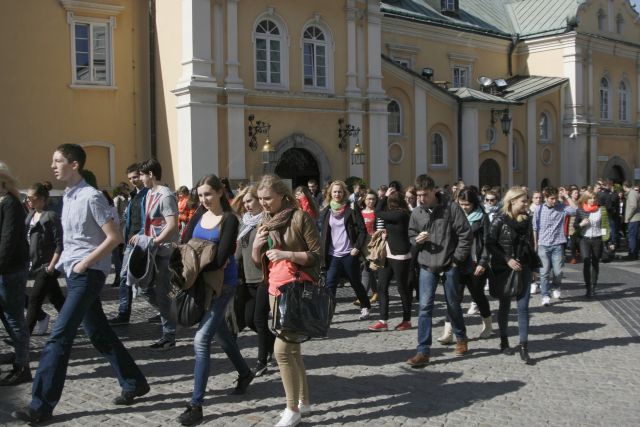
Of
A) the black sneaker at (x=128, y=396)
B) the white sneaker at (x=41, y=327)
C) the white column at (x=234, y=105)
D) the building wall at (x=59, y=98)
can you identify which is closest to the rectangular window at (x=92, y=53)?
the building wall at (x=59, y=98)

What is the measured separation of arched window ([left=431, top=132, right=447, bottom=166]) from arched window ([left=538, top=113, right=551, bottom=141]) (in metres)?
6.57

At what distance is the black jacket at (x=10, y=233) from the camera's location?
21.9ft

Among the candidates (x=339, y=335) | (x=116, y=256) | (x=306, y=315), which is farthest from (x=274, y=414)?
(x=116, y=256)

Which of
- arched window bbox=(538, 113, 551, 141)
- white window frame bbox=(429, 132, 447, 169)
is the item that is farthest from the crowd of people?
arched window bbox=(538, 113, 551, 141)

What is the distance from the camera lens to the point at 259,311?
7.27m

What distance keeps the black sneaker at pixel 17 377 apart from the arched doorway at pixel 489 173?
23.5m

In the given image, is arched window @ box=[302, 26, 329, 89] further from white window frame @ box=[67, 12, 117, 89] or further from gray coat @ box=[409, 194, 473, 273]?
gray coat @ box=[409, 194, 473, 273]

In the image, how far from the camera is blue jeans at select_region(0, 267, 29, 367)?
6.79 metres

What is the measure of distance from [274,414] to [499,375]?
2.49 meters

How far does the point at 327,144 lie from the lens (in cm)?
2209

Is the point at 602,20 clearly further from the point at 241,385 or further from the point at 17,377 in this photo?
the point at 17,377

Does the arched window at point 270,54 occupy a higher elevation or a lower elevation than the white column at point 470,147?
higher

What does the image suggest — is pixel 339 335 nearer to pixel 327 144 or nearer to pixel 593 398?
pixel 593 398

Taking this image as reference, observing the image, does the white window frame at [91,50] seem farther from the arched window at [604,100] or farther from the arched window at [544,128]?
the arched window at [604,100]
